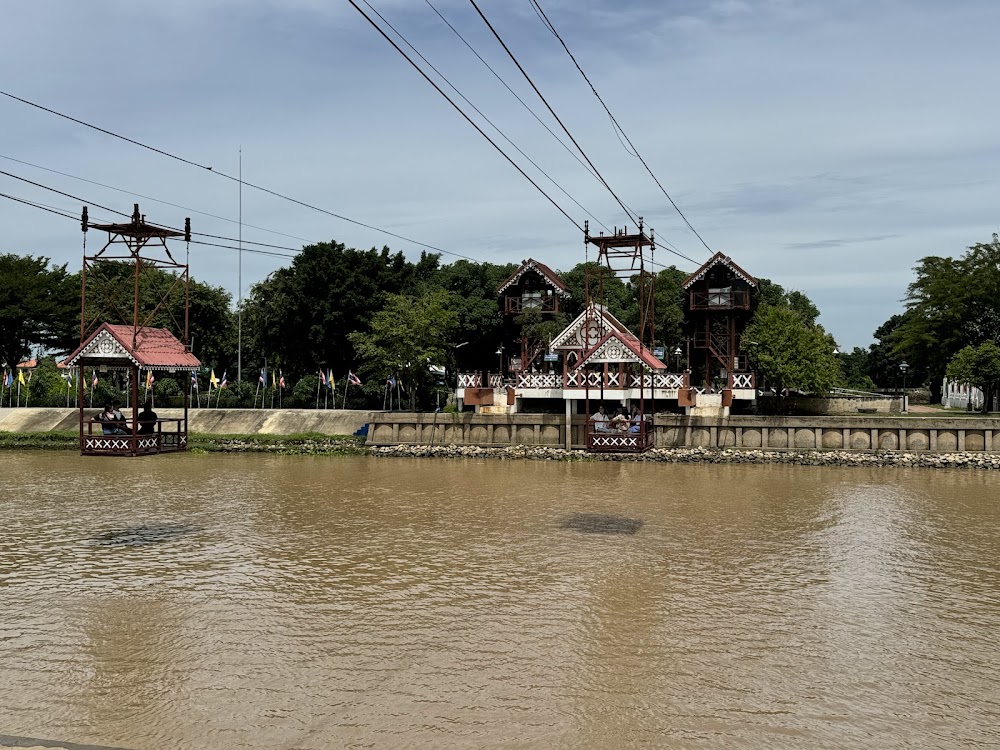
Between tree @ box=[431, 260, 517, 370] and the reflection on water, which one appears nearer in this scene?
the reflection on water

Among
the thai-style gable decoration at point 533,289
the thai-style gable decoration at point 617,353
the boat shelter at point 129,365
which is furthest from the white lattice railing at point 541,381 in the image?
the boat shelter at point 129,365

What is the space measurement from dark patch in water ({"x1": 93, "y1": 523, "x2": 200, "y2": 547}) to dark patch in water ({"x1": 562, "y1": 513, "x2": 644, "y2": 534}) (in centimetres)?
1251

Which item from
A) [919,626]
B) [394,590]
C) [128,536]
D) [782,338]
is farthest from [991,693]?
[782,338]

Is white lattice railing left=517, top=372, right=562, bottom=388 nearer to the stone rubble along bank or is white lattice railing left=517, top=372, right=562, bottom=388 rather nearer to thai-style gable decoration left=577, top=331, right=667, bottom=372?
the stone rubble along bank

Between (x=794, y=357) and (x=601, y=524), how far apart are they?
30751mm

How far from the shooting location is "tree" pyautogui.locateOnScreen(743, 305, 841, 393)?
53406 mm

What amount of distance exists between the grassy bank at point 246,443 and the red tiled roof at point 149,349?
2576 centimetres

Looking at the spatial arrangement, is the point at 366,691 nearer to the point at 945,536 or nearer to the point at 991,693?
the point at 991,693

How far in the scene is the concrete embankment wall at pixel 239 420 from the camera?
55.2 meters

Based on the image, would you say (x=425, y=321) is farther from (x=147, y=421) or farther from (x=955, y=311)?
(x=955, y=311)

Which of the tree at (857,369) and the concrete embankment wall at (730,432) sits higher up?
the tree at (857,369)

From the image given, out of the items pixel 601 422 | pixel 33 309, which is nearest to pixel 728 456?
pixel 601 422

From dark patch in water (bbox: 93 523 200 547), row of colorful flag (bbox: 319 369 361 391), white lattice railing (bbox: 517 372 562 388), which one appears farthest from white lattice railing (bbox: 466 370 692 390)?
dark patch in water (bbox: 93 523 200 547)

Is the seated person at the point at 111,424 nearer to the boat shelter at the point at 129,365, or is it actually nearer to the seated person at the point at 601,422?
the boat shelter at the point at 129,365
